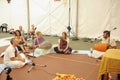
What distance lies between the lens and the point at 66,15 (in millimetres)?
8883

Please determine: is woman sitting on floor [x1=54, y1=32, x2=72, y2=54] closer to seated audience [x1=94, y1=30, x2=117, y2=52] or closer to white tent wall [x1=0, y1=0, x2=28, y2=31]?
seated audience [x1=94, y1=30, x2=117, y2=52]

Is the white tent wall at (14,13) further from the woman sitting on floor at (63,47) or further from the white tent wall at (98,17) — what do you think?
the woman sitting on floor at (63,47)

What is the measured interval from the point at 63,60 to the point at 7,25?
23.4ft

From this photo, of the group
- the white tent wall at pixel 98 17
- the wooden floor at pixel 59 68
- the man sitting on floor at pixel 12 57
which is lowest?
the wooden floor at pixel 59 68

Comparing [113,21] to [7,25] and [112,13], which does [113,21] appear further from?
[7,25]

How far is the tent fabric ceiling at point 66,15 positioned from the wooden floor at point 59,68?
10.2 ft

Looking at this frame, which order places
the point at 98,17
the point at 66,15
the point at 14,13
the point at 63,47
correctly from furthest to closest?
the point at 14,13 → the point at 66,15 → the point at 98,17 → the point at 63,47

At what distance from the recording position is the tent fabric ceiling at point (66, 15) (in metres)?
7.92

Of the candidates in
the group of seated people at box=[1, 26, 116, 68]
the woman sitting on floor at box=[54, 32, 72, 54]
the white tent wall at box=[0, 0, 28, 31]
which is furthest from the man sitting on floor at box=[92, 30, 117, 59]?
the white tent wall at box=[0, 0, 28, 31]

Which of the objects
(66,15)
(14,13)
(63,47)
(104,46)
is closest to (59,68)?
(63,47)

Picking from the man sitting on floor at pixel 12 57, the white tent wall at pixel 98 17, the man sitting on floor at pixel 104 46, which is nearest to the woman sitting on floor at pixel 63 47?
the man sitting on floor at pixel 104 46

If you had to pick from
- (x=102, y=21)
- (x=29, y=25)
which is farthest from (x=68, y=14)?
(x=29, y=25)

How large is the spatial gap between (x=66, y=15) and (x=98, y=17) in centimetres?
161

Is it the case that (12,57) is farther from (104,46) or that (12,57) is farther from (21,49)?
(104,46)
